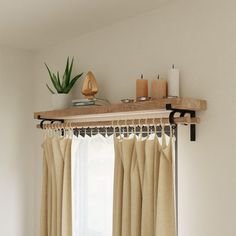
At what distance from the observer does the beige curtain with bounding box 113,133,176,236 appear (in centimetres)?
179

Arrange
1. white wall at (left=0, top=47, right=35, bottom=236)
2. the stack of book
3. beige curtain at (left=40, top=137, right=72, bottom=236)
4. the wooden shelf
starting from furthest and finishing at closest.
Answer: white wall at (left=0, top=47, right=35, bottom=236) → beige curtain at (left=40, top=137, right=72, bottom=236) → the stack of book → the wooden shelf

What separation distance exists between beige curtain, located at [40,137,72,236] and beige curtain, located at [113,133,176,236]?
1.74 ft

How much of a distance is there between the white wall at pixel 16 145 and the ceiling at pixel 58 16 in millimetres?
299

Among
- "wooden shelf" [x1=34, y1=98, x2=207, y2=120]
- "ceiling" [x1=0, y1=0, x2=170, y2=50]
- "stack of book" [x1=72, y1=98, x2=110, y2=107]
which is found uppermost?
"ceiling" [x1=0, y1=0, x2=170, y2=50]

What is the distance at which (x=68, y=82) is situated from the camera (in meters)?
2.52

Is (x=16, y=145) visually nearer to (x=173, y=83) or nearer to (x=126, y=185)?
(x=126, y=185)

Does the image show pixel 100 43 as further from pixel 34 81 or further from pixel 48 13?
pixel 34 81

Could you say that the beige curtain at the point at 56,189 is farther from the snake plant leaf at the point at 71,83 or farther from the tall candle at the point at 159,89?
the tall candle at the point at 159,89

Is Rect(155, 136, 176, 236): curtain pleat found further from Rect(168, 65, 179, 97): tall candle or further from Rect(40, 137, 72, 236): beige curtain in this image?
Rect(40, 137, 72, 236): beige curtain

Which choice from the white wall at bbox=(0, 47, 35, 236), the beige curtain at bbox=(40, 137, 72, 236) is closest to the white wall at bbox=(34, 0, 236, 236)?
the beige curtain at bbox=(40, 137, 72, 236)

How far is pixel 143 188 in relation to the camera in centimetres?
190

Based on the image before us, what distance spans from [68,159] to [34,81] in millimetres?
936

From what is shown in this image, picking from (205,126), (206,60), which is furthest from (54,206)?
(206,60)

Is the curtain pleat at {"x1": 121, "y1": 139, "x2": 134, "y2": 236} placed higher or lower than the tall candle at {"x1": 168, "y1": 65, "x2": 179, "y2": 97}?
lower
